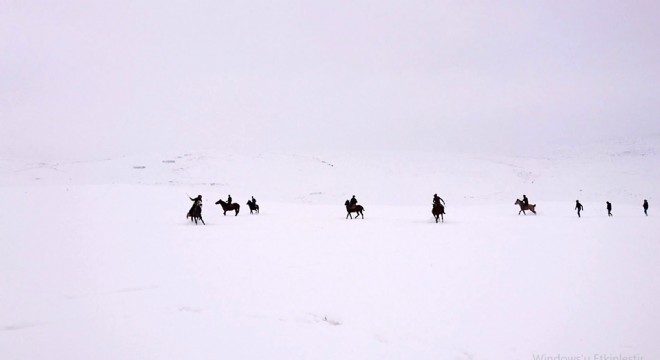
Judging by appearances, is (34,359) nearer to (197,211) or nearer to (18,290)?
(18,290)

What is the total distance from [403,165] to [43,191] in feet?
128

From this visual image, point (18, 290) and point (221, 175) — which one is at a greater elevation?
point (221, 175)

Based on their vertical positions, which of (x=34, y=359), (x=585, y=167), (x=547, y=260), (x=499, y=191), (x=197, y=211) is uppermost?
(x=585, y=167)

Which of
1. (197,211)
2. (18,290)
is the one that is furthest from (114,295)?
(197,211)

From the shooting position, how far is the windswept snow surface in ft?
22.2

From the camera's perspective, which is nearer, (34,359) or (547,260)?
(34,359)

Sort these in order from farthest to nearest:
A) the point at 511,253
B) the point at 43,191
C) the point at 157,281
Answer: the point at 43,191
the point at 511,253
the point at 157,281

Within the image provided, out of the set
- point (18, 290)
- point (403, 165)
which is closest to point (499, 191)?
point (403, 165)

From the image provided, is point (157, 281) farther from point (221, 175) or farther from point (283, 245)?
point (221, 175)

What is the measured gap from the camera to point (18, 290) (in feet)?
27.2

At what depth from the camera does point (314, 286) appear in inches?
368

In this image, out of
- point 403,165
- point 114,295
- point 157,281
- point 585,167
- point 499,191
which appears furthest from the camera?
point 403,165

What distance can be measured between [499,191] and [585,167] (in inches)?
633

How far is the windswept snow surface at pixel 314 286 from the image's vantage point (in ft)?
22.2
